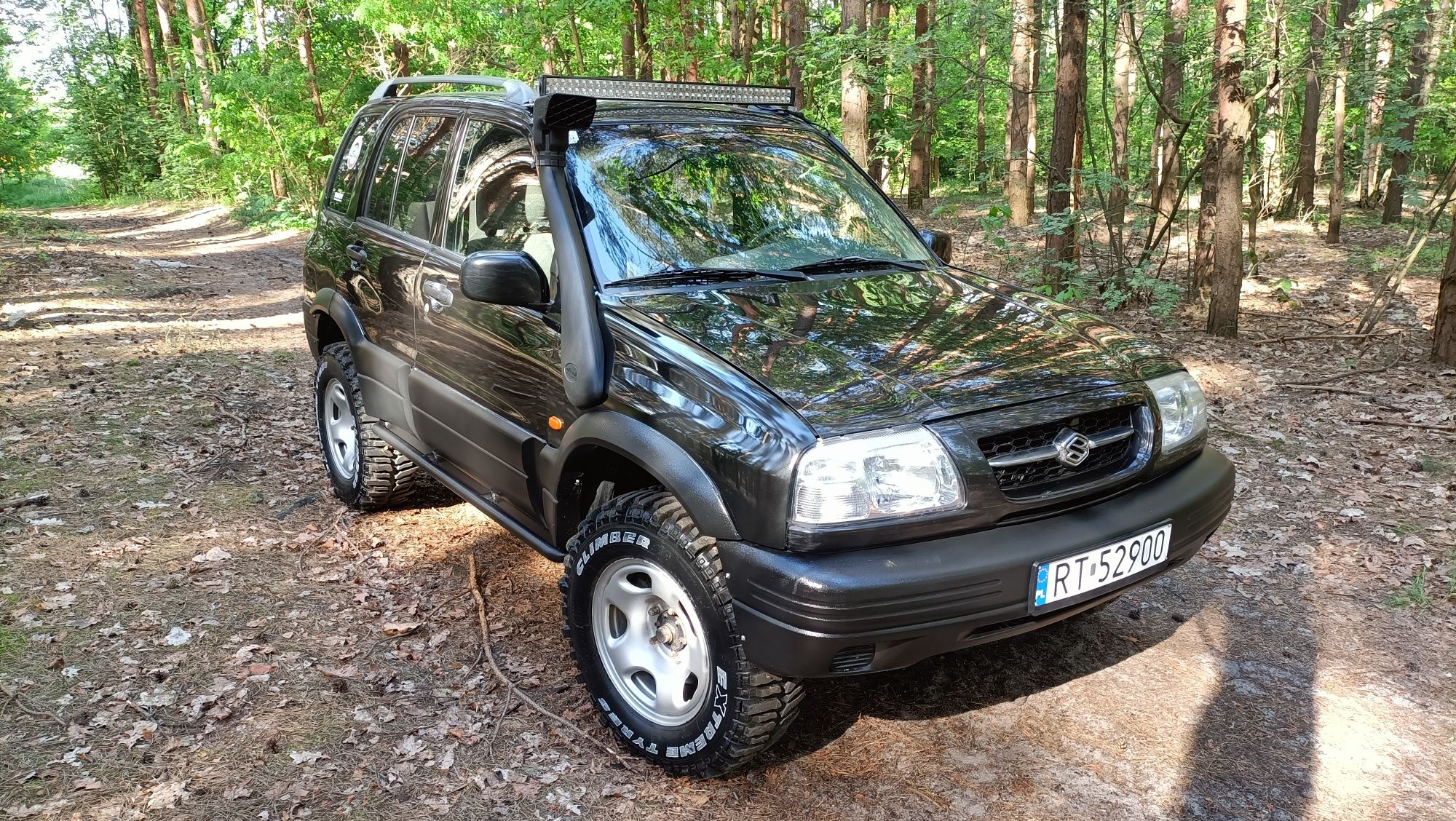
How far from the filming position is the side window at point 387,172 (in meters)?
4.42

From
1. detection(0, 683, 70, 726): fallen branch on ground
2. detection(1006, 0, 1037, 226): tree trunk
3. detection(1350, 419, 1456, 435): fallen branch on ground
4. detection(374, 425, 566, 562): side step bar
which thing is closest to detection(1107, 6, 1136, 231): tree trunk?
detection(1006, 0, 1037, 226): tree trunk

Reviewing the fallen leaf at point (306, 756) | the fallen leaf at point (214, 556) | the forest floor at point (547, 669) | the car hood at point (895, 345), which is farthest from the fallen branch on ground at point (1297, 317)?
the fallen leaf at point (306, 756)

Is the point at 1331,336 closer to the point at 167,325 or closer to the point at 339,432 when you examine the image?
the point at 339,432

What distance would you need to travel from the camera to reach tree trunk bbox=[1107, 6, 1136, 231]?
8484 mm

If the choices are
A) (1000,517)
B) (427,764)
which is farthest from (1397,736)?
(427,764)

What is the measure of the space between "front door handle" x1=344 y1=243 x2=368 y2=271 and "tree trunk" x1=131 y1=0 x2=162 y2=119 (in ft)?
101

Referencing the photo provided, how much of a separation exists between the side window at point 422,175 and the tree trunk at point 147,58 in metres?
31.2

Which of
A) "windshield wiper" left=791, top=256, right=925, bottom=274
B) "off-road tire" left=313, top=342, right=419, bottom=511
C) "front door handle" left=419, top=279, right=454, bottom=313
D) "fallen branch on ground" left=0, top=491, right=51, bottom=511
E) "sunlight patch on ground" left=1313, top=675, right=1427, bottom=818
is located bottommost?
"sunlight patch on ground" left=1313, top=675, right=1427, bottom=818

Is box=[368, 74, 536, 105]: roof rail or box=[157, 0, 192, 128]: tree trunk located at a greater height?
box=[157, 0, 192, 128]: tree trunk

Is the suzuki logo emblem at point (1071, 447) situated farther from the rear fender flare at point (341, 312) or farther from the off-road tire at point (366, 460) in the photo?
the rear fender flare at point (341, 312)

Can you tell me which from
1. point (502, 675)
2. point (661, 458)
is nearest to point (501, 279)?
point (661, 458)

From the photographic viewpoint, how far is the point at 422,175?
163 inches

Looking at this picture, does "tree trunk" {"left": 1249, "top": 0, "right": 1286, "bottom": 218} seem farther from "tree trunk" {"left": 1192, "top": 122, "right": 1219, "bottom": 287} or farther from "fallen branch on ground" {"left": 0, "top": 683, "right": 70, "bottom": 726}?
"fallen branch on ground" {"left": 0, "top": 683, "right": 70, "bottom": 726}

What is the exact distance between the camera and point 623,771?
117 inches
